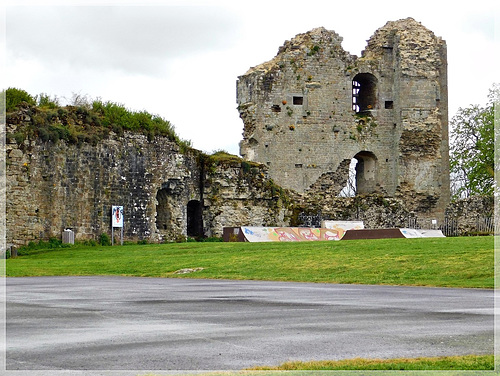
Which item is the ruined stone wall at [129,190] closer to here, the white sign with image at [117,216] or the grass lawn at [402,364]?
the white sign with image at [117,216]

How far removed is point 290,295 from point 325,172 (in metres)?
34.7

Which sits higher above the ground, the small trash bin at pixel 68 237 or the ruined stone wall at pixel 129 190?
the ruined stone wall at pixel 129 190

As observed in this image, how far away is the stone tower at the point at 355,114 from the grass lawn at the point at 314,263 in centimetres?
2098

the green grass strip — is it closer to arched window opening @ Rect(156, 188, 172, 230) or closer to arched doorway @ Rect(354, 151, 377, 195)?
arched window opening @ Rect(156, 188, 172, 230)

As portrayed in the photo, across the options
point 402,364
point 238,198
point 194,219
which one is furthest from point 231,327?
point 194,219

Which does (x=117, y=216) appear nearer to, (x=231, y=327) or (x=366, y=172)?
(x=366, y=172)

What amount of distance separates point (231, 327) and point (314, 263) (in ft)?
38.8

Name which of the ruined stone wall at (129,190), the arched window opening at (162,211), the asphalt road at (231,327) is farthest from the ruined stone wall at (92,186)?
the asphalt road at (231,327)

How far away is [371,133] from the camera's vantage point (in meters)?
48.8

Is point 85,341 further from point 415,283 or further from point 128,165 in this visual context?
point 128,165

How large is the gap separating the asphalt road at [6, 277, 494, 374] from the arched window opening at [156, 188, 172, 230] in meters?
21.7

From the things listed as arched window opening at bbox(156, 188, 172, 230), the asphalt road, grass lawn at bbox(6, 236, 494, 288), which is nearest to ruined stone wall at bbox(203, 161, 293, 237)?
arched window opening at bbox(156, 188, 172, 230)

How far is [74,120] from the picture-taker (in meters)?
32.5

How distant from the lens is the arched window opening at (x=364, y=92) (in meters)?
49.3
